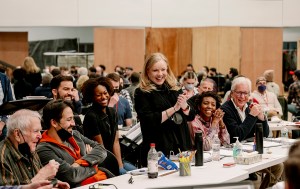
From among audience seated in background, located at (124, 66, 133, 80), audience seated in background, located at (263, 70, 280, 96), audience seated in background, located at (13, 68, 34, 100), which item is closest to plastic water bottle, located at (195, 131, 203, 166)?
audience seated in background, located at (13, 68, 34, 100)

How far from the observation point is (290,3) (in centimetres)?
1170

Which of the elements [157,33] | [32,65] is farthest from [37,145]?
[157,33]

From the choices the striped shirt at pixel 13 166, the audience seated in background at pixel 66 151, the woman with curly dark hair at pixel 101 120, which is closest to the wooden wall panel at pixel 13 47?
the woman with curly dark hair at pixel 101 120

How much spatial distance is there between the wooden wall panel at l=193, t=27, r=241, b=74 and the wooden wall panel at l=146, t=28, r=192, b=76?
0.68ft

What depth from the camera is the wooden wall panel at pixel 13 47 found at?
12945mm

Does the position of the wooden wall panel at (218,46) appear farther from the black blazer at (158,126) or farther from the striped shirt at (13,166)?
the striped shirt at (13,166)

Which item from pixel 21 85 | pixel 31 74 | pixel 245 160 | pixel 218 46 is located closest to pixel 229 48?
pixel 218 46

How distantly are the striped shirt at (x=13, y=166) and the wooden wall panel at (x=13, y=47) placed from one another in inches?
379

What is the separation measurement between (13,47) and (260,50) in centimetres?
601

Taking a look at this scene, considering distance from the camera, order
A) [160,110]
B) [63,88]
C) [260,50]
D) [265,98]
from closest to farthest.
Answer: [160,110], [63,88], [265,98], [260,50]

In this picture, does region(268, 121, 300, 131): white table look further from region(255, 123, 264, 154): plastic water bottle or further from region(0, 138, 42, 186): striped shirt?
region(0, 138, 42, 186): striped shirt

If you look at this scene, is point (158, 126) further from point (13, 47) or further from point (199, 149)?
point (13, 47)

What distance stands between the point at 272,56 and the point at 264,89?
3.30 m

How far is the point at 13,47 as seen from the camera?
13.1 metres
